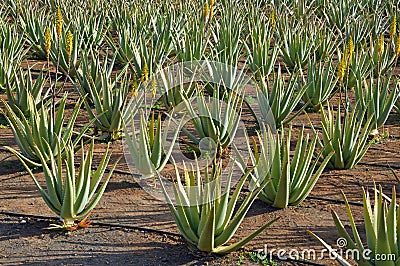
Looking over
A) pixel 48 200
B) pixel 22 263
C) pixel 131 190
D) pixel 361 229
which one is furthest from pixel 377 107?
pixel 22 263

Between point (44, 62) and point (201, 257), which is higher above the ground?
point (44, 62)

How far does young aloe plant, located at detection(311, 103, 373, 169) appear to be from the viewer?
156 inches

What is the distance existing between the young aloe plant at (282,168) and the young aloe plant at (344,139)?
1.69 feet

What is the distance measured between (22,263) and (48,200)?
1.43 ft

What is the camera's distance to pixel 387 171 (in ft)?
13.8

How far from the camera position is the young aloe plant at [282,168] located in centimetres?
338

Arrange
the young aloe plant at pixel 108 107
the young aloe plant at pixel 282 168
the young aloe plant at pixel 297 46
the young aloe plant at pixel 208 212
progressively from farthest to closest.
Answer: the young aloe plant at pixel 297 46 < the young aloe plant at pixel 108 107 < the young aloe plant at pixel 282 168 < the young aloe plant at pixel 208 212

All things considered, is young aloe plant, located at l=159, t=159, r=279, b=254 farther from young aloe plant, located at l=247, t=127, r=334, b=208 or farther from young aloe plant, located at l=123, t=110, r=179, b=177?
young aloe plant, located at l=123, t=110, r=179, b=177

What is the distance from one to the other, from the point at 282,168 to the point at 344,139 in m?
0.92

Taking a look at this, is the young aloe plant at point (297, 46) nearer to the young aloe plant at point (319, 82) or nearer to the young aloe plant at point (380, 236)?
Result: the young aloe plant at point (319, 82)

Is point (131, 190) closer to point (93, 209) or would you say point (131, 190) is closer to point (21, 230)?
point (93, 209)

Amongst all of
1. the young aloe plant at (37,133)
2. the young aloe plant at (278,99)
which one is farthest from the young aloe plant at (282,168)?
the young aloe plant at (37,133)

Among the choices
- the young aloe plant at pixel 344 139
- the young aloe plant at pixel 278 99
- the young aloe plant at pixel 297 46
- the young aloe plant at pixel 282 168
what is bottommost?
the young aloe plant at pixel 282 168

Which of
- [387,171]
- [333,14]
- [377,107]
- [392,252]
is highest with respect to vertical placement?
[333,14]
